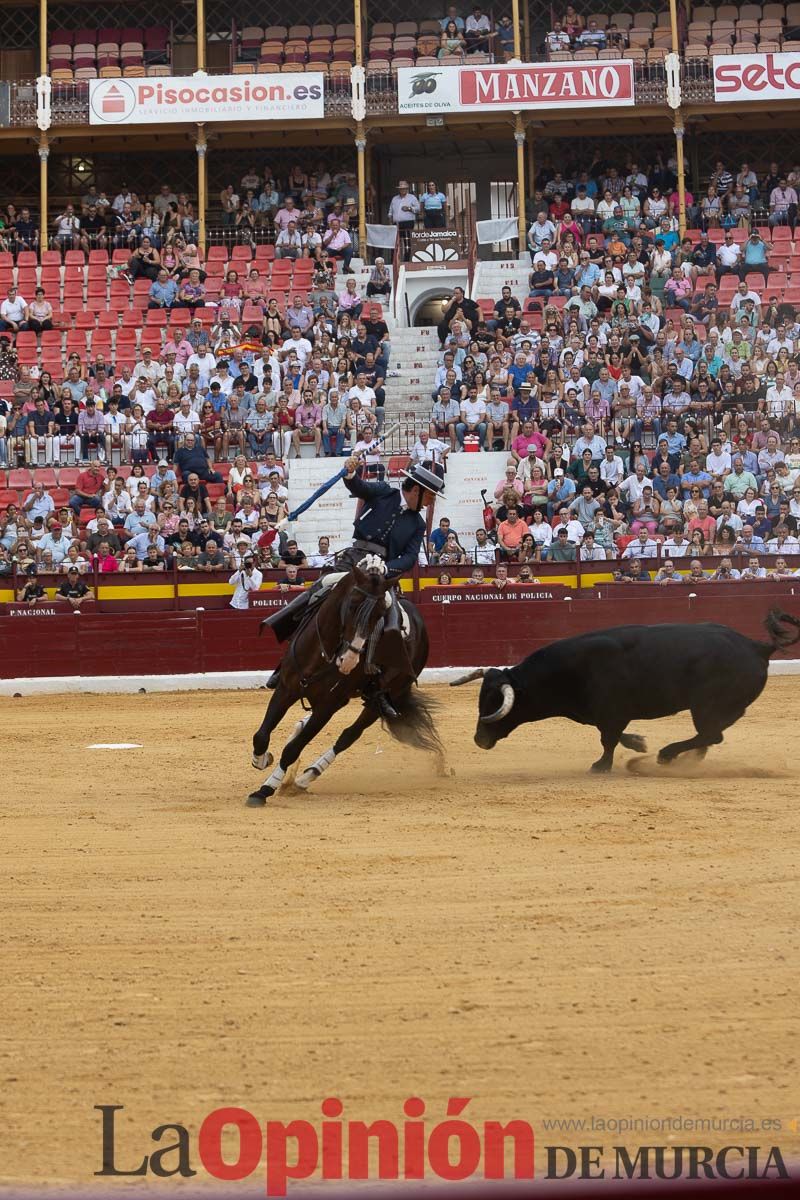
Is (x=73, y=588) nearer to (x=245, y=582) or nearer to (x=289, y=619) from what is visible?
(x=245, y=582)

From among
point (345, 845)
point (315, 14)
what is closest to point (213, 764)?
→ point (345, 845)

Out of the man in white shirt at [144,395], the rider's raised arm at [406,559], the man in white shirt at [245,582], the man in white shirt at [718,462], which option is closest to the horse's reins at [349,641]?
the rider's raised arm at [406,559]

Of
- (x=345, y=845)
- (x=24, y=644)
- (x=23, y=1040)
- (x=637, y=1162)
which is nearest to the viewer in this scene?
(x=637, y=1162)

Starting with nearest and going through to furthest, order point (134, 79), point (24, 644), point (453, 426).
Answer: point (24, 644) → point (453, 426) → point (134, 79)

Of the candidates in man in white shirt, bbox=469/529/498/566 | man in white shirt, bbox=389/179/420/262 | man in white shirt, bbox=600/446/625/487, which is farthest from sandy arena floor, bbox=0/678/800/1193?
man in white shirt, bbox=389/179/420/262

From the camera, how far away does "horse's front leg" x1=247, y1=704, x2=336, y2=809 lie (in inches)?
367

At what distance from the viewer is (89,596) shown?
19.2 metres

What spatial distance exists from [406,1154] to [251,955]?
6.75ft

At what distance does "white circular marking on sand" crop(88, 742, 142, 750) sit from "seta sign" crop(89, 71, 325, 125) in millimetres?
20668

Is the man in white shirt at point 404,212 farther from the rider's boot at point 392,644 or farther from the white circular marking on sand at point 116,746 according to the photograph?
the rider's boot at point 392,644

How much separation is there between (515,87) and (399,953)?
27206 millimetres

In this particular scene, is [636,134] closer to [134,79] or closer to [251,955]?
[134,79]

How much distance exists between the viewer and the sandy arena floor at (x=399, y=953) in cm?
426

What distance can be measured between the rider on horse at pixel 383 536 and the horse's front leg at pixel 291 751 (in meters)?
0.40
